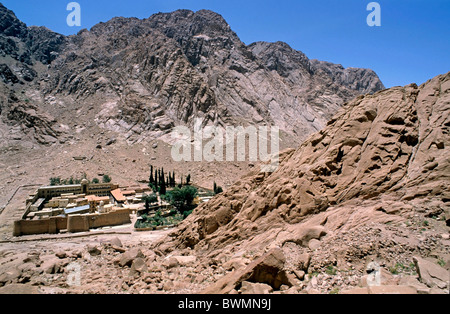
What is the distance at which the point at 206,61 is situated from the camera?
117188 millimetres

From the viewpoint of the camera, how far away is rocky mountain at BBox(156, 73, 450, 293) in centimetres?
857

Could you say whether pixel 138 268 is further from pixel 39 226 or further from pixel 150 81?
pixel 150 81

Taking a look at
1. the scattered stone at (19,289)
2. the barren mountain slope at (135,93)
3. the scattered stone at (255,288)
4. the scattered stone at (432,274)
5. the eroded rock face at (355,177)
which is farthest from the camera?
the barren mountain slope at (135,93)

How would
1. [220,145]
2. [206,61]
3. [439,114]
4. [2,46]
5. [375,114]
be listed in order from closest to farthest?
[439,114] < [375,114] < [220,145] < [2,46] < [206,61]

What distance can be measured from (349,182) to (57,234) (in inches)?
1122

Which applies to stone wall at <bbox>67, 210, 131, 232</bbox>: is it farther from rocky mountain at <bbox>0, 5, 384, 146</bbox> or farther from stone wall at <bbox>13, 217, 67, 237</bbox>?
rocky mountain at <bbox>0, 5, 384, 146</bbox>

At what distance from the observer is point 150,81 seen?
97.4m

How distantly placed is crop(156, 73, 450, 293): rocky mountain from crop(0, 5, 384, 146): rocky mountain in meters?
67.6

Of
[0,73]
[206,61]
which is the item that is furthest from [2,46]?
[206,61]

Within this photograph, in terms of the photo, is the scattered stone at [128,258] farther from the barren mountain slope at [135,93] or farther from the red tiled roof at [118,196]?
the barren mountain slope at [135,93]

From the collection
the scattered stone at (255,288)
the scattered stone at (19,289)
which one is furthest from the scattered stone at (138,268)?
the scattered stone at (255,288)

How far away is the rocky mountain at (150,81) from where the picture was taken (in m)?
82.4

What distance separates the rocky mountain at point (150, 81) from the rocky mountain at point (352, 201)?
6760 centimetres

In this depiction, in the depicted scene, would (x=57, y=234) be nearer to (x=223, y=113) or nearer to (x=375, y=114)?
(x=375, y=114)
